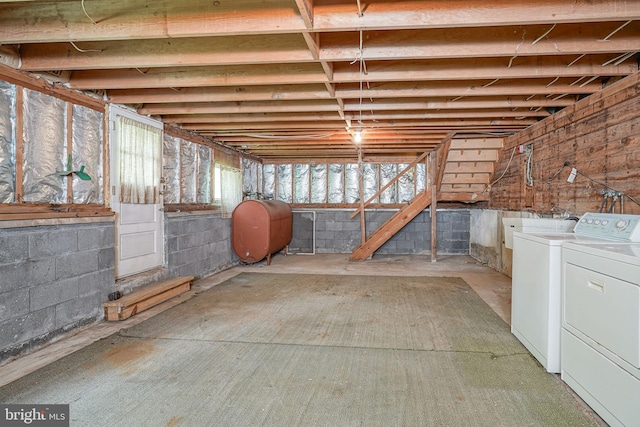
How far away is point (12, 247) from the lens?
2.50 m

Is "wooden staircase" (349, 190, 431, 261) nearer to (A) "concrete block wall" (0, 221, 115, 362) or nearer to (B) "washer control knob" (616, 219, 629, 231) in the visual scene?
→ (B) "washer control knob" (616, 219, 629, 231)

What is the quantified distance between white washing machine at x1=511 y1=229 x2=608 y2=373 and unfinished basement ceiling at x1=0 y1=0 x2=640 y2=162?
1.34 metres

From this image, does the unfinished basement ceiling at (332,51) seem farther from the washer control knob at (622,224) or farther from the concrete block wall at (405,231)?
the concrete block wall at (405,231)

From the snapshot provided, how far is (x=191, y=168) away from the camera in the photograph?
16.7 ft

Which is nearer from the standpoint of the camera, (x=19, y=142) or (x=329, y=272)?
(x=19, y=142)

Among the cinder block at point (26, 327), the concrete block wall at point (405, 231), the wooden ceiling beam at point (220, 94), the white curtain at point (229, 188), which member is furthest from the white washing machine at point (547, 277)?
the concrete block wall at point (405, 231)

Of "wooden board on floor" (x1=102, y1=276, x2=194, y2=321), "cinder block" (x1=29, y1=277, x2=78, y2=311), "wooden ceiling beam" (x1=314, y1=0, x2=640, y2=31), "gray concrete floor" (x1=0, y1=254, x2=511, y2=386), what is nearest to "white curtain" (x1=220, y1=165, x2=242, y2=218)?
"gray concrete floor" (x1=0, y1=254, x2=511, y2=386)

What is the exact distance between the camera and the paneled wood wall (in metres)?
2.84

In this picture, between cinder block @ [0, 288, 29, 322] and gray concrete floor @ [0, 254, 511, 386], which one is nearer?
cinder block @ [0, 288, 29, 322]

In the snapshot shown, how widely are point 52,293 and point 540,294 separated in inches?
144

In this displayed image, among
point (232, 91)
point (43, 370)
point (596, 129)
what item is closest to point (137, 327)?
point (43, 370)

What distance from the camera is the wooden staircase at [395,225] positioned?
6504 millimetres

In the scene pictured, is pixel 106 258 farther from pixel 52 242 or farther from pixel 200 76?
pixel 200 76

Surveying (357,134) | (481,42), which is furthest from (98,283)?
(481,42)
